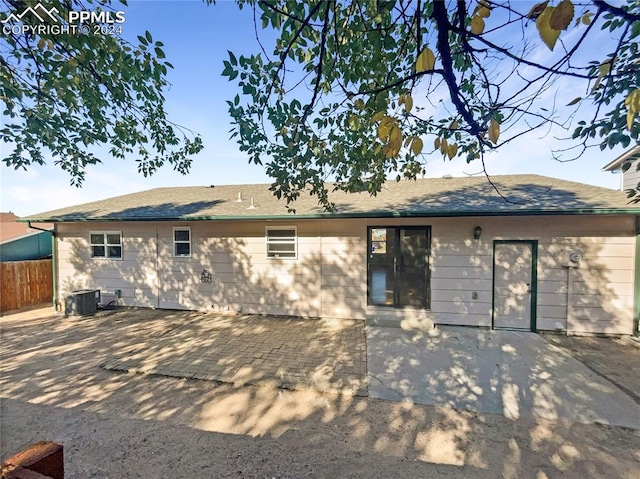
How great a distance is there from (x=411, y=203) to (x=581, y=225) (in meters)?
3.50

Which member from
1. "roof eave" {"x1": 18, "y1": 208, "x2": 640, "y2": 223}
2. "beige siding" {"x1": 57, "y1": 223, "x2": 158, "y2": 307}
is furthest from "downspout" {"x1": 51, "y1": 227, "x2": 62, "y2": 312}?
"roof eave" {"x1": 18, "y1": 208, "x2": 640, "y2": 223}

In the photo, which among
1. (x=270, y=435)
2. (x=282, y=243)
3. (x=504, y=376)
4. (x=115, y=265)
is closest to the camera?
(x=270, y=435)

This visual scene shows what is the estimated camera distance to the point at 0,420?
3.11 meters

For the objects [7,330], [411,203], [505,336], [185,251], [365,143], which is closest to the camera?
[365,143]

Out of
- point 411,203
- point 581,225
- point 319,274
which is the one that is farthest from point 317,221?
point 581,225

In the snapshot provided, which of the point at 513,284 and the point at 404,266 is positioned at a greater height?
the point at 404,266

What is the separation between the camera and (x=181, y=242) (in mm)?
7566

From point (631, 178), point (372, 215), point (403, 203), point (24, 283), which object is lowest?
point (24, 283)

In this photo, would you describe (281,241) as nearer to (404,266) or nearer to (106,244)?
(404,266)

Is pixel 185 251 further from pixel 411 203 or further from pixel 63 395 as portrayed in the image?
pixel 411 203

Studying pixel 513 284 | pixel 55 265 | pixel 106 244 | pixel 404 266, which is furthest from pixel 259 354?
pixel 55 265

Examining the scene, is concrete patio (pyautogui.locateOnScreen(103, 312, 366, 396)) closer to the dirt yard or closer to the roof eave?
the dirt yard

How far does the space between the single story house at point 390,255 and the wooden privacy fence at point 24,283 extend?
850 mm

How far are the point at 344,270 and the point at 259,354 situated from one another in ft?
9.40
